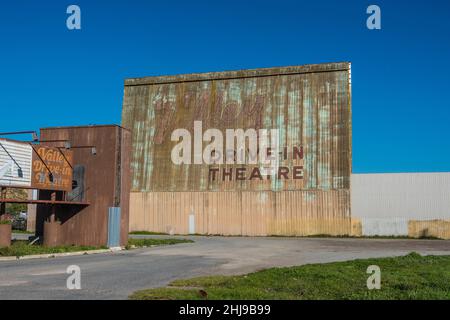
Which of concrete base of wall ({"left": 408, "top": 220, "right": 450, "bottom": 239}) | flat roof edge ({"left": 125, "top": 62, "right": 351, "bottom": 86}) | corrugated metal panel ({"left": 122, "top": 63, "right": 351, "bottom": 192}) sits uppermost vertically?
flat roof edge ({"left": 125, "top": 62, "right": 351, "bottom": 86})

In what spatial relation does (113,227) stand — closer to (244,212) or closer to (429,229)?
(244,212)

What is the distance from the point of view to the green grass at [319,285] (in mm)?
10181

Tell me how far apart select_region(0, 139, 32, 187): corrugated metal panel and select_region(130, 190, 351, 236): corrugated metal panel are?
72.9ft

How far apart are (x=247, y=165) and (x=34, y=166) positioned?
23.1 meters

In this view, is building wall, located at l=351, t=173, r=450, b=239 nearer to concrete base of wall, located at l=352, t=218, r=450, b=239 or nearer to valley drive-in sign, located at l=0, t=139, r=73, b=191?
concrete base of wall, located at l=352, t=218, r=450, b=239

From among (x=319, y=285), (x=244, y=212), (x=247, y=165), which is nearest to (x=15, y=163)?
(x=319, y=285)

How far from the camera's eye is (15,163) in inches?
944

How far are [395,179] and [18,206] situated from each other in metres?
60.5

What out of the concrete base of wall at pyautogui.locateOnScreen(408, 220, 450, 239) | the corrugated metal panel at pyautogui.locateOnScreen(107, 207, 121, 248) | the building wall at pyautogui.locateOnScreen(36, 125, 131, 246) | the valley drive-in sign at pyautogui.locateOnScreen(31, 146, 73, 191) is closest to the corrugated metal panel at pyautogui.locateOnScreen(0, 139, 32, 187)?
the valley drive-in sign at pyautogui.locateOnScreen(31, 146, 73, 191)

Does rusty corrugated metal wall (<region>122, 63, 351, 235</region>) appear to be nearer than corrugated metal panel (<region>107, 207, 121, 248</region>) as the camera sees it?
No

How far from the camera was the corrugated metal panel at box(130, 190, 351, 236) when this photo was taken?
139 ft
